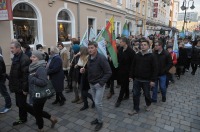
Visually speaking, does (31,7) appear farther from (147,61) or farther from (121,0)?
(121,0)

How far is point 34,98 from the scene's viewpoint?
3082 mm

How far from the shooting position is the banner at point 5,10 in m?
6.34

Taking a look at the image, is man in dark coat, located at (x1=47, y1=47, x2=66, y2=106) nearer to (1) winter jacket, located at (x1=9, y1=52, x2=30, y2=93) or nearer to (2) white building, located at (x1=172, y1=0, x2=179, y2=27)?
(1) winter jacket, located at (x1=9, y1=52, x2=30, y2=93)

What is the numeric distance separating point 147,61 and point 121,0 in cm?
1660

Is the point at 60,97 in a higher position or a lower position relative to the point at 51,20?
lower

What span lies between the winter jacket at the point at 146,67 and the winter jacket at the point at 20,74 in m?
2.51

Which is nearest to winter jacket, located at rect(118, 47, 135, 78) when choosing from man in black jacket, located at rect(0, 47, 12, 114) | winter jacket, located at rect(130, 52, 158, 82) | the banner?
winter jacket, located at rect(130, 52, 158, 82)

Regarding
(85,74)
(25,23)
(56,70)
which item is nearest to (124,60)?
(85,74)

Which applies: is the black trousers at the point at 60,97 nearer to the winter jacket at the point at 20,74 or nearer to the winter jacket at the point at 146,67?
the winter jacket at the point at 20,74

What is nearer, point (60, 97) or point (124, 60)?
point (124, 60)

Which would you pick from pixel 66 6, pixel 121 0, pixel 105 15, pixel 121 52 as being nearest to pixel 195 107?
pixel 121 52

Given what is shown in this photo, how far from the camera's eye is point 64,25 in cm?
1127

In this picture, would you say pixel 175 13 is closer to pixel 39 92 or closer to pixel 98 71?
pixel 98 71

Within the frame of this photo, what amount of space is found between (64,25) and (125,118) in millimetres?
8699
